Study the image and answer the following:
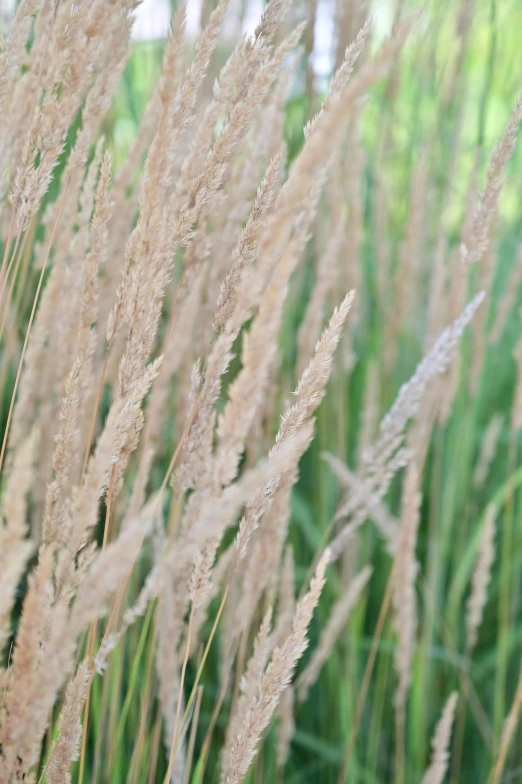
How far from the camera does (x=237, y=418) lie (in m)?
0.49

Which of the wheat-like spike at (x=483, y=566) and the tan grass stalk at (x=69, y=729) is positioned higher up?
the tan grass stalk at (x=69, y=729)

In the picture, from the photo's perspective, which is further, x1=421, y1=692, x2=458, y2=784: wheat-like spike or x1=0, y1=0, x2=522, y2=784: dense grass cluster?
x1=421, y1=692, x2=458, y2=784: wheat-like spike

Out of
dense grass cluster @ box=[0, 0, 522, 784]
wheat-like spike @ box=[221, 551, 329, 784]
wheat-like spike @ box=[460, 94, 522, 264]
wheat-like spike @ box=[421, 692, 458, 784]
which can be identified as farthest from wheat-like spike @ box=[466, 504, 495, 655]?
wheat-like spike @ box=[221, 551, 329, 784]

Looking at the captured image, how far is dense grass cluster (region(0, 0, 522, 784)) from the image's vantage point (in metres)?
0.52

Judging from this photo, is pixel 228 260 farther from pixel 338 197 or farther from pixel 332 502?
pixel 332 502

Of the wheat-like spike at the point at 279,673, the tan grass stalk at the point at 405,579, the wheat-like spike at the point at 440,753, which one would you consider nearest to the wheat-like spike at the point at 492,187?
the tan grass stalk at the point at 405,579

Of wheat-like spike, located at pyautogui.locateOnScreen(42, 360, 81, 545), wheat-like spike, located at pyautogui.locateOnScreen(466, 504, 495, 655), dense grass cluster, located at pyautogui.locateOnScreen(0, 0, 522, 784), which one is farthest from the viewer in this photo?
wheat-like spike, located at pyautogui.locateOnScreen(466, 504, 495, 655)

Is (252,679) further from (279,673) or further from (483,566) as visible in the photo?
(483,566)

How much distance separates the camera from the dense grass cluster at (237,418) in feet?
1.70

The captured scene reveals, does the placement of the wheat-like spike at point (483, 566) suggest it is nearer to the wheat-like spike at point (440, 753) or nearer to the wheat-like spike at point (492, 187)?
the wheat-like spike at point (440, 753)

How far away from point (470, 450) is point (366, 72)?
122 cm

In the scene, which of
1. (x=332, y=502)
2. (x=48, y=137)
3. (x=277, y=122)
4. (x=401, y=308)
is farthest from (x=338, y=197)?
(x=48, y=137)

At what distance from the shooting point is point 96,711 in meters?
0.96

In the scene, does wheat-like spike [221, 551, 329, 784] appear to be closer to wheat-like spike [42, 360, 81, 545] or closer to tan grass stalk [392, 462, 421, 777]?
wheat-like spike [42, 360, 81, 545]
